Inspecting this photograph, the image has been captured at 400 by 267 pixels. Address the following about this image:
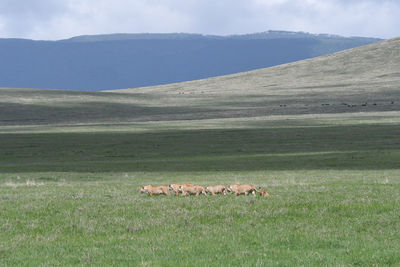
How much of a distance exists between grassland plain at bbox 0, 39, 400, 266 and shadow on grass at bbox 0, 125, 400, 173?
151 millimetres

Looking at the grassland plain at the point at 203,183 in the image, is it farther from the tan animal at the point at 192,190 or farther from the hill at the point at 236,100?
the tan animal at the point at 192,190

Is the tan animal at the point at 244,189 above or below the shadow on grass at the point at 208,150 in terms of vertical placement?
above

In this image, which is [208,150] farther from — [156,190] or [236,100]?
[236,100]

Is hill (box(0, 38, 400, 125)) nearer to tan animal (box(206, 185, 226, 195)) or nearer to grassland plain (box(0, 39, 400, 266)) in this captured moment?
grassland plain (box(0, 39, 400, 266))

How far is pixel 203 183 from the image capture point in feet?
85.3

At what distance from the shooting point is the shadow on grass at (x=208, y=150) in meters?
42.0

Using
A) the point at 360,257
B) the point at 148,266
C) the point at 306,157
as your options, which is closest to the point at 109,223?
the point at 148,266

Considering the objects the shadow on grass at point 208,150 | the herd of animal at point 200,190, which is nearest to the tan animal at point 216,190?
the herd of animal at point 200,190

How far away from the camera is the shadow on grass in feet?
138

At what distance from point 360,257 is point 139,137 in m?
61.4

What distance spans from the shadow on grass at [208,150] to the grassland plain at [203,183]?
0.15 m

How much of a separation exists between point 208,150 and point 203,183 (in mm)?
31245

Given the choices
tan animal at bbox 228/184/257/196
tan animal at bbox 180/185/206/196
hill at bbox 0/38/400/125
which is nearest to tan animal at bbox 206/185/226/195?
tan animal at bbox 180/185/206/196

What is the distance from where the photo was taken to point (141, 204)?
17062 mm
